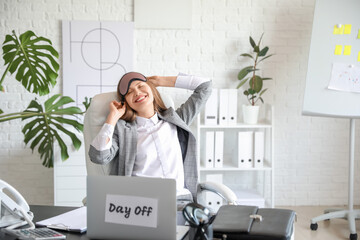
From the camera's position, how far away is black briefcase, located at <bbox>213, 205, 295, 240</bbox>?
1.54 m

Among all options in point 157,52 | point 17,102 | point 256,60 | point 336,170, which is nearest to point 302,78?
point 256,60

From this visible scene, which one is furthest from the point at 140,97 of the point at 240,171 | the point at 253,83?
the point at 240,171

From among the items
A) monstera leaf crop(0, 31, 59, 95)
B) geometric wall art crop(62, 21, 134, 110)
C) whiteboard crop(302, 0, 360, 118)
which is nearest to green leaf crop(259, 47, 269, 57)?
whiteboard crop(302, 0, 360, 118)

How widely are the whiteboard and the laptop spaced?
95.1 inches

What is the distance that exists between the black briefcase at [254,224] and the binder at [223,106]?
2.30 m

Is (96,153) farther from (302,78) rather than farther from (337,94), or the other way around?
(302,78)

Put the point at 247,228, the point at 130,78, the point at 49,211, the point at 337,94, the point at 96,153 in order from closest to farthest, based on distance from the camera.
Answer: the point at 247,228 → the point at 49,211 → the point at 96,153 → the point at 130,78 → the point at 337,94

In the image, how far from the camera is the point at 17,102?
13.7 ft

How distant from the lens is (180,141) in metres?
2.65

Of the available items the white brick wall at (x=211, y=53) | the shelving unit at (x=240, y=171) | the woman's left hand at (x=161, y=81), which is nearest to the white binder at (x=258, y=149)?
the shelving unit at (x=240, y=171)

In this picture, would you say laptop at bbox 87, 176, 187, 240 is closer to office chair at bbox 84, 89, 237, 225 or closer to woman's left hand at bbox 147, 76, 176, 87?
office chair at bbox 84, 89, 237, 225

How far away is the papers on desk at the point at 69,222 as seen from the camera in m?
1.75

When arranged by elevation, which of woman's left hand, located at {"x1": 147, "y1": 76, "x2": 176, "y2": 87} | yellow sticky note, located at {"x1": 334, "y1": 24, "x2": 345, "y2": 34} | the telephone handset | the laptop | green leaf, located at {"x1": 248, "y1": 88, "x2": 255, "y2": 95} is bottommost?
the telephone handset

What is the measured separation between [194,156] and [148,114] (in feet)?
1.04
